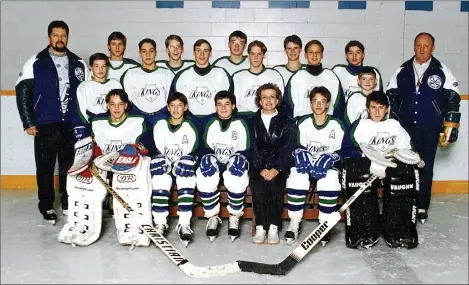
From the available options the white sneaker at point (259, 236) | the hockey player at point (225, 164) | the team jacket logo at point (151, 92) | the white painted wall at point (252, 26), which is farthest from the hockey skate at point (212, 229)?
the white painted wall at point (252, 26)

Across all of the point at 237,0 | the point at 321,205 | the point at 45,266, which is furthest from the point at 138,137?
the point at 237,0

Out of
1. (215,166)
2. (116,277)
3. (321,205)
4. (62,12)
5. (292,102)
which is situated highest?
(62,12)

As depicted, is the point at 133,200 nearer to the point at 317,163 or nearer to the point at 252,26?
the point at 317,163

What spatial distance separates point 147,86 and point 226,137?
0.73m

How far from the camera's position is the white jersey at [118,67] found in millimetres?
3877

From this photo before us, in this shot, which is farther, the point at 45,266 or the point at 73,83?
the point at 73,83

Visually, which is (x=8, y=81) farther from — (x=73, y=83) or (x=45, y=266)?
(x=45, y=266)

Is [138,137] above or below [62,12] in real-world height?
below

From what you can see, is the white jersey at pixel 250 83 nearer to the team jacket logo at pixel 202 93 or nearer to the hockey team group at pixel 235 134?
the hockey team group at pixel 235 134

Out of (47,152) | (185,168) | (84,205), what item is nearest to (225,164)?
(185,168)

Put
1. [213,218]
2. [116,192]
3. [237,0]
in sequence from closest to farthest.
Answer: [116,192] < [213,218] < [237,0]

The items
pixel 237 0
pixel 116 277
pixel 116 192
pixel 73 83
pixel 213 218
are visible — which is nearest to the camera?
pixel 116 277

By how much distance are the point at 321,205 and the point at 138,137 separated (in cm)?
122

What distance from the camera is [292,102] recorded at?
374cm
